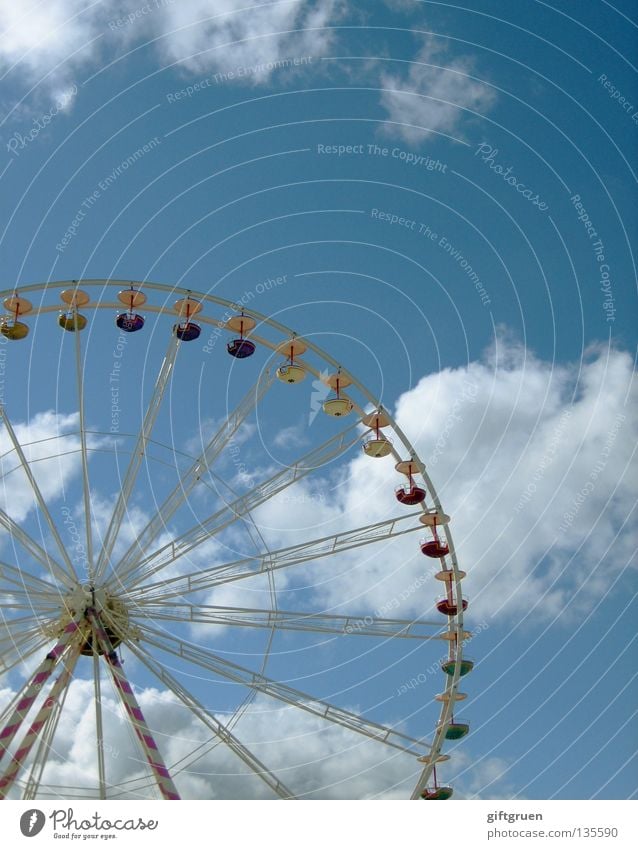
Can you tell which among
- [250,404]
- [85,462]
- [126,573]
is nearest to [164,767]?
[126,573]

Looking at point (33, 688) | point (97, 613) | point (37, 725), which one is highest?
point (97, 613)

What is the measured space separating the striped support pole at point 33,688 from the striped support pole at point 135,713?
57 centimetres

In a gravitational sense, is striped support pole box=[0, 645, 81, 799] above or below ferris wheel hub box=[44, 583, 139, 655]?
below

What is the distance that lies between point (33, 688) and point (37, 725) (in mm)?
802

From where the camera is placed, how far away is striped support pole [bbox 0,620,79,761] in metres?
20.2

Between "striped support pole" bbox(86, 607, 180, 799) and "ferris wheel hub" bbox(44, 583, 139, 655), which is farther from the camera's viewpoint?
"ferris wheel hub" bbox(44, 583, 139, 655)

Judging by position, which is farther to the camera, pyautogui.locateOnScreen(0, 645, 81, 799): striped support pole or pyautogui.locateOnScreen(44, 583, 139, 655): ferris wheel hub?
pyautogui.locateOnScreen(44, 583, 139, 655): ferris wheel hub

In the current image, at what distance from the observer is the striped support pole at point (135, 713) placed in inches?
772

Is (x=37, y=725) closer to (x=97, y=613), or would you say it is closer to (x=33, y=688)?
(x=33, y=688)

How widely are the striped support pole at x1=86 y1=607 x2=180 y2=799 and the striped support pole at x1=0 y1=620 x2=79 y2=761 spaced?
575mm

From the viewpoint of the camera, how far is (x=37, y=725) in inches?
818

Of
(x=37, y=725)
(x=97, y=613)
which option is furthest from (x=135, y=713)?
(x=97, y=613)

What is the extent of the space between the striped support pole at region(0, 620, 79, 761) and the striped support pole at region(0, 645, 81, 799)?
265 millimetres
